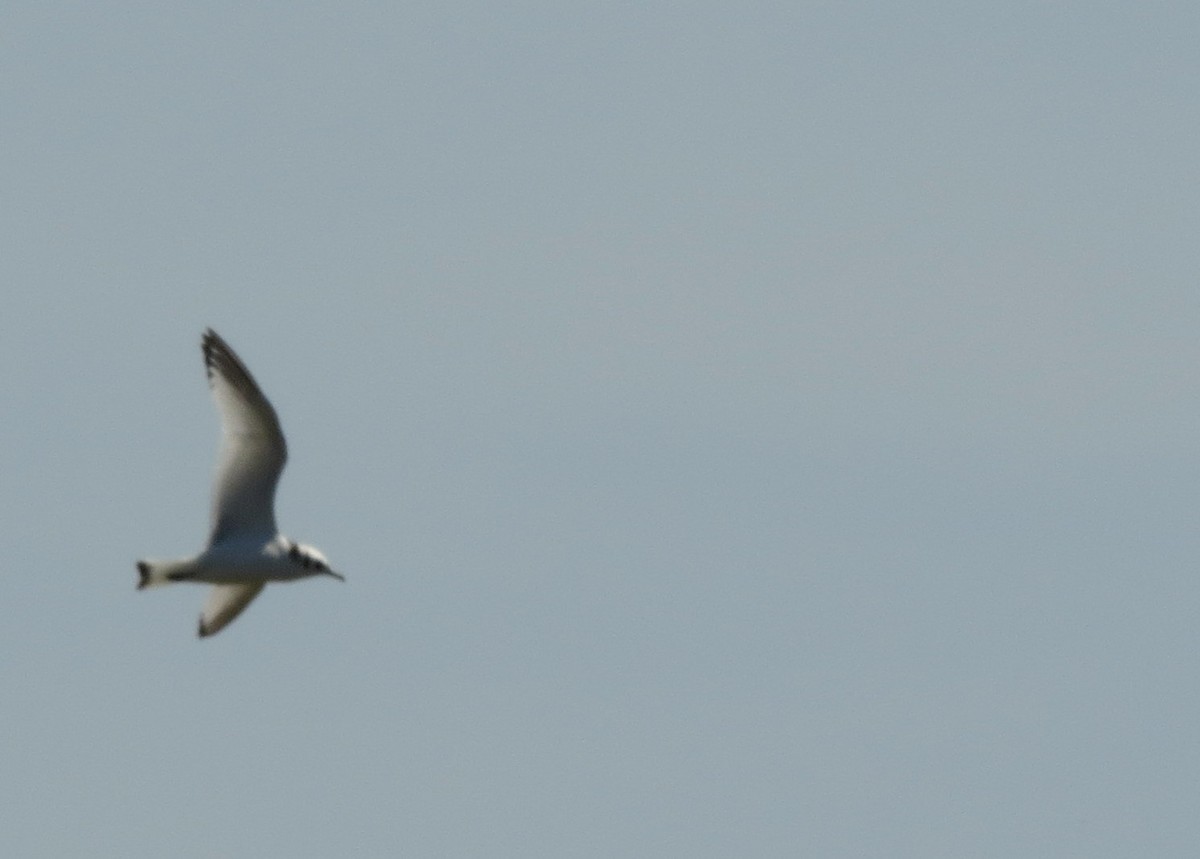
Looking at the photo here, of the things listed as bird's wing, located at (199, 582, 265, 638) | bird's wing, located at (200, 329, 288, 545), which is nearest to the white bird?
bird's wing, located at (200, 329, 288, 545)

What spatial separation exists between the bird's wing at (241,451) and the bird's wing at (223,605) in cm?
387

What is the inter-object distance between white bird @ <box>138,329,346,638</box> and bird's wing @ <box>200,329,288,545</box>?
13 mm

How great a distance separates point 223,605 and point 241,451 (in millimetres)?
4823

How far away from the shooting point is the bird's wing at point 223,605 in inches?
2036

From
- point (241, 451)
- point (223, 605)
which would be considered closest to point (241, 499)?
point (241, 451)

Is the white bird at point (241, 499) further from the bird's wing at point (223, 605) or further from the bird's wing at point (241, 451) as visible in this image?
the bird's wing at point (223, 605)

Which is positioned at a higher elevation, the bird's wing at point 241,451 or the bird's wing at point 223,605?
the bird's wing at point 241,451

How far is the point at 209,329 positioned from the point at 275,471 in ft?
6.95

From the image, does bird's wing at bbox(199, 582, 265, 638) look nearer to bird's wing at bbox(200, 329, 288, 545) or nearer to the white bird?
the white bird

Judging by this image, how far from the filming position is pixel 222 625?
5188 centimetres

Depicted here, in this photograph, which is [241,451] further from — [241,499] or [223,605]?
[223,605]

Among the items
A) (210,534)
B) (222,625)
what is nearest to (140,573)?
(210,534)

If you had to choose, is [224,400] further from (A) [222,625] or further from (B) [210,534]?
(A) [222,625]

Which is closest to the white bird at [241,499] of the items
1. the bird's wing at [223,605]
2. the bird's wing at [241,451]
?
the bird's wing at [241,451]
